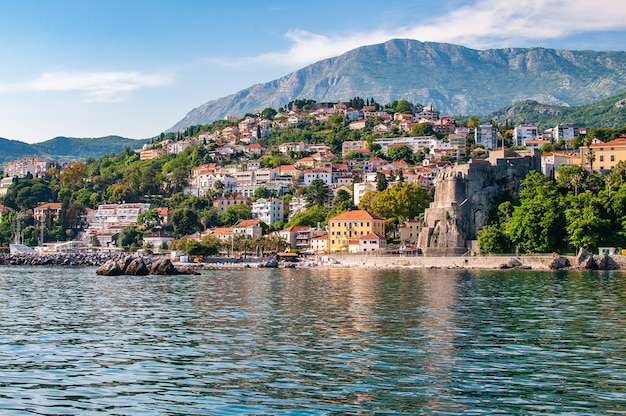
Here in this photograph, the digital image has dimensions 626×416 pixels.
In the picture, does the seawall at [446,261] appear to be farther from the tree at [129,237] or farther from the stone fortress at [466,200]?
the tree at [129,237]

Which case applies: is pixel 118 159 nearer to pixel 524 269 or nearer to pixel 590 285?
pixel 524 269

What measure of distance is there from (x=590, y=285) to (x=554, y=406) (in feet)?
93.3

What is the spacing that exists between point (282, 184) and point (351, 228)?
40.0 m

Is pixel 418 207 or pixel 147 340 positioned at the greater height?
pixel 418 207

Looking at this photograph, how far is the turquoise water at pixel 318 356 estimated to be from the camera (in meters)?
12.8

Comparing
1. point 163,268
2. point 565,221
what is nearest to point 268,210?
point 163,268

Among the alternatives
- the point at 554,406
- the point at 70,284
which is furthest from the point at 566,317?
the point at 70,284

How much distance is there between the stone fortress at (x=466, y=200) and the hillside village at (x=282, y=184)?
5.10ft

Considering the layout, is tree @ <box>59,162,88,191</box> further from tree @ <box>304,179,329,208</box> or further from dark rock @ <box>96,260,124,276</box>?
dark rock @ <box>96,260,124,276</box>

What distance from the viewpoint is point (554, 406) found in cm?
1241

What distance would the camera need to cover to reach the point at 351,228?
82.0 meters

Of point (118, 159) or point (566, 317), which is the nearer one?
point (566, 317)

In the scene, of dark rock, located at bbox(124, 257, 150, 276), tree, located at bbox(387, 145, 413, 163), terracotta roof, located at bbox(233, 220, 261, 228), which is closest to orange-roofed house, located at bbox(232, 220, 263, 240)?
terracotta roof, located at bbox(233, 220, 261, 228)

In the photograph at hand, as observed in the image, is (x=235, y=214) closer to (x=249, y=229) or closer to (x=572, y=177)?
(x=249, y=229)
